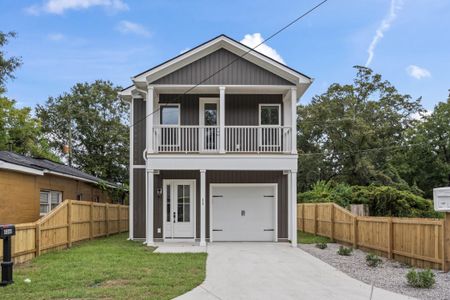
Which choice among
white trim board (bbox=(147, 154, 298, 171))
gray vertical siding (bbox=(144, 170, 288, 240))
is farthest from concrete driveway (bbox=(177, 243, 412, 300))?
gray vertical siding (bbox=(144, 170, 288, 240))

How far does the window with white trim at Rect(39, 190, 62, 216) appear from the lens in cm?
1884

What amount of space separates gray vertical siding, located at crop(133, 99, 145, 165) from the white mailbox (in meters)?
11.1

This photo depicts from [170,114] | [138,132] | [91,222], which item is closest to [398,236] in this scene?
[170,114]

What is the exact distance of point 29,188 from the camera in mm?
17359

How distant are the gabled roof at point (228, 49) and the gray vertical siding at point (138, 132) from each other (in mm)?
1628

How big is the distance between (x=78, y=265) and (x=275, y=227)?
8573 millimetres

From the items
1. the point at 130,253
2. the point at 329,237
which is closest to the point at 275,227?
the point at 329,237

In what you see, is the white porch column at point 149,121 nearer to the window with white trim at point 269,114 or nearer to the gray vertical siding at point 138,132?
the gray vertical siding at point 138,132

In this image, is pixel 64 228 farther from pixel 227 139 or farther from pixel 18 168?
pixel 227 139

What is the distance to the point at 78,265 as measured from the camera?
37.3 feet

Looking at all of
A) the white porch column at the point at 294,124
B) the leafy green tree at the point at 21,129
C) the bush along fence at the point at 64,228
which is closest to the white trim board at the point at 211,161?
the white porch column at the point at 294,124

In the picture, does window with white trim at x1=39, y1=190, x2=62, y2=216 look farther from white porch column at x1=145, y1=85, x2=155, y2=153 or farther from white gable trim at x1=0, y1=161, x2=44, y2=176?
white porch column at x1=145, y1=85, x2=155, y2=153

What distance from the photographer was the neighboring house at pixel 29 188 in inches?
612

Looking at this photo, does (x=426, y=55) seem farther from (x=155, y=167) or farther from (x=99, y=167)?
(x=99, y=167)
